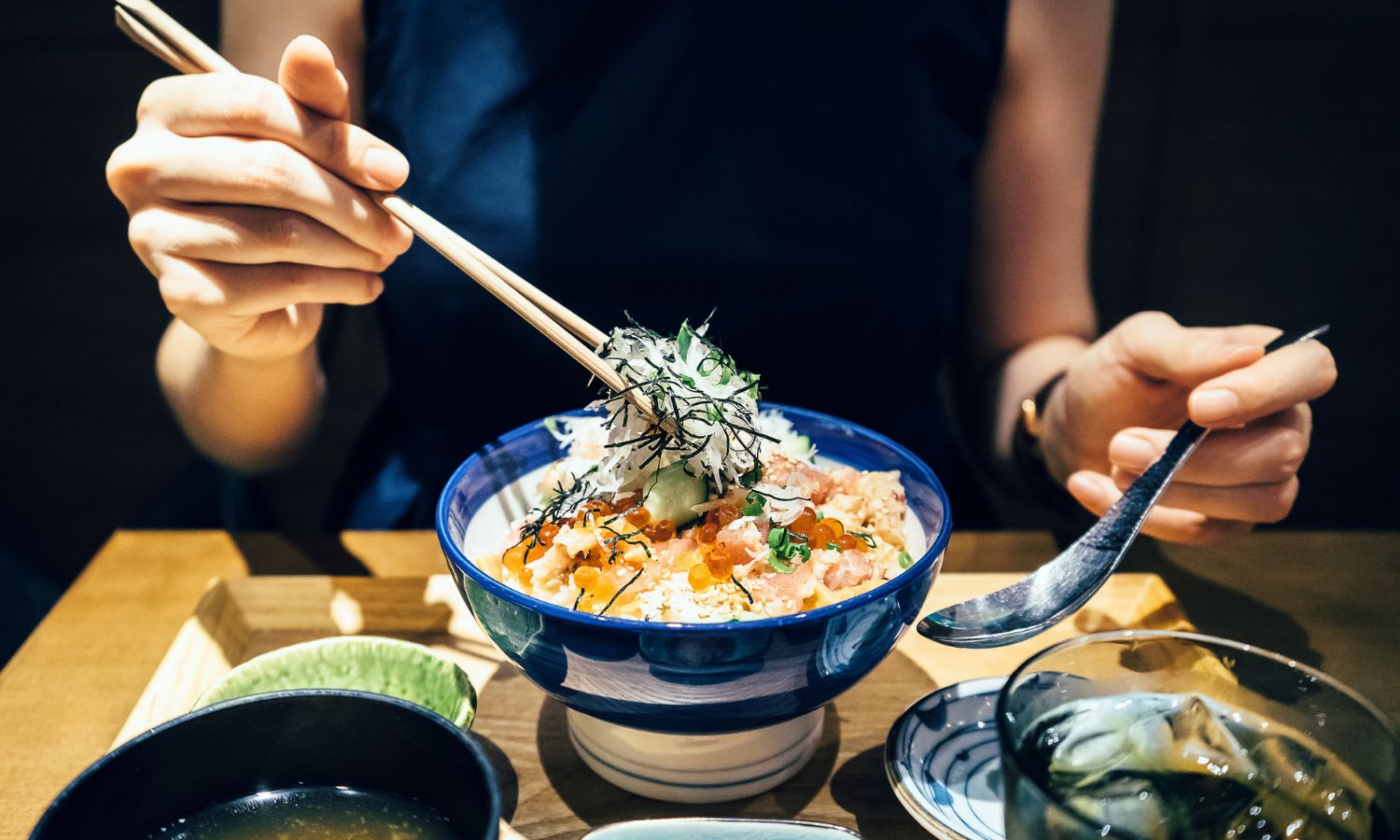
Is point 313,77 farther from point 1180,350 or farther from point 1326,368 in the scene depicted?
point 1326,368

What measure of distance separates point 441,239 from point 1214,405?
1.05m

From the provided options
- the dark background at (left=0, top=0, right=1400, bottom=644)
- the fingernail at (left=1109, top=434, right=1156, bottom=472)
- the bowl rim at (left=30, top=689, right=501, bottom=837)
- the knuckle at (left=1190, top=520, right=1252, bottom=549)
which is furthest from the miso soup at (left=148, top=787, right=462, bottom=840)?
the dark background at (left=0, top=0, right=1400, bottom=644)

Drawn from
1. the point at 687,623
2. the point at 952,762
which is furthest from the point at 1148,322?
the point at 687,623

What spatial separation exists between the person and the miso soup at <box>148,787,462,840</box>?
851 millimetres

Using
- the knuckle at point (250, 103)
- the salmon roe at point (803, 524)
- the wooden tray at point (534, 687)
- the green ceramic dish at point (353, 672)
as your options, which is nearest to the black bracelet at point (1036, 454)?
the wooden tray at point (534, 687)

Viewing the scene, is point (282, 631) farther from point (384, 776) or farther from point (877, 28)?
point (877, 28)

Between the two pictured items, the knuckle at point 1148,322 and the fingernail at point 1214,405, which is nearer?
the fingernail at point 1214,405

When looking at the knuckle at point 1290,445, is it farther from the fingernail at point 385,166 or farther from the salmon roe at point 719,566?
the fingernail at point 385,166

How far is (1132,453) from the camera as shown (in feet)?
4.79

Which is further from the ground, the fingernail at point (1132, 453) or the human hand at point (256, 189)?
the human hand at point (256, 189)

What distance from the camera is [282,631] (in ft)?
5.11

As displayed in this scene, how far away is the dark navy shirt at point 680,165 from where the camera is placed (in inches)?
77.3

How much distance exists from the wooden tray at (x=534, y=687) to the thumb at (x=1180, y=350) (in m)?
0.37

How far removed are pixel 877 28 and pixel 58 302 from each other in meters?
3.13
